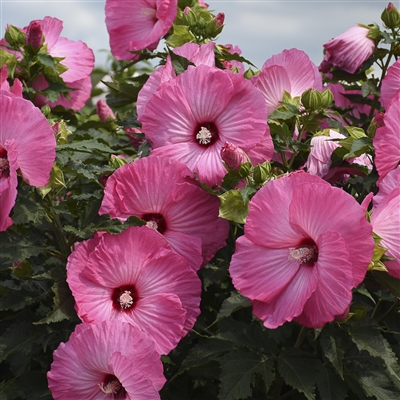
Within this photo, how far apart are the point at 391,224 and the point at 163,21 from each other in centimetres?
84

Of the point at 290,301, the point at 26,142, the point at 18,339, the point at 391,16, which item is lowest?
the point at 18,339

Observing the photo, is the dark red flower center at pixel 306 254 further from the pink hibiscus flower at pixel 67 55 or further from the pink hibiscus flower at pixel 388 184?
the pink hibiscus flower at pixel 67 55

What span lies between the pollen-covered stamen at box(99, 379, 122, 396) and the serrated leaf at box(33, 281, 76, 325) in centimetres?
15

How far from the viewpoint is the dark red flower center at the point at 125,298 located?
1.40 meters

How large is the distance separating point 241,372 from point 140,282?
0.26 meters

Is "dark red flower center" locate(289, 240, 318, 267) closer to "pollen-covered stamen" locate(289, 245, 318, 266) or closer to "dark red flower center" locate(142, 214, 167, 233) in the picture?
"pollen-covered stamen" locate(289, 245, 318, 266)

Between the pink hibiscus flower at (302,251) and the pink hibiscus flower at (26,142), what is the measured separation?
0.42 m

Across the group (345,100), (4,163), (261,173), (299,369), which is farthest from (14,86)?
(345,100)

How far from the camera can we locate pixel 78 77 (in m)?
2.06

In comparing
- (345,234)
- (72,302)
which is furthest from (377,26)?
(72,302)

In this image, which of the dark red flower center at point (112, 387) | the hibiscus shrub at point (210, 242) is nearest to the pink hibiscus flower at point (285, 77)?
the hibiscus shrub at point (210, 242)

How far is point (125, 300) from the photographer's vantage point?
4.60 ft

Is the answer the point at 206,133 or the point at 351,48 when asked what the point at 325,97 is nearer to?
the point at 206,133

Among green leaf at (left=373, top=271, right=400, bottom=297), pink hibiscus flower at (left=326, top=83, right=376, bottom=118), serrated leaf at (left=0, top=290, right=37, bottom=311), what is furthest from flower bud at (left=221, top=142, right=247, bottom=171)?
pink hibiscus flower at (left=326, top=83, right=376, bottom=118)
